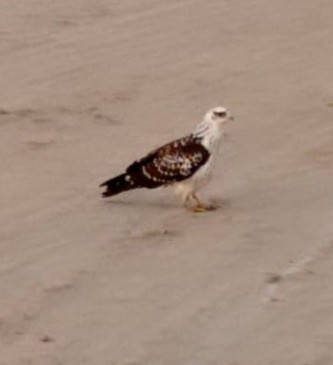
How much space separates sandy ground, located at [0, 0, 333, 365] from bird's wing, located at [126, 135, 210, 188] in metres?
0.20

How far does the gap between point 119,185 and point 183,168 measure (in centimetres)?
41

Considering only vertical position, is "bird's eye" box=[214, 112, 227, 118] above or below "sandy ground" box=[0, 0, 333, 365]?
above

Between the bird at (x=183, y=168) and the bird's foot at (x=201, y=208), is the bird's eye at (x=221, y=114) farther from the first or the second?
the bird's foot at (x=201, y=208)

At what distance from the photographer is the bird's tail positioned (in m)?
11.4

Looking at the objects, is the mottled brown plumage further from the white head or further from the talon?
the talon

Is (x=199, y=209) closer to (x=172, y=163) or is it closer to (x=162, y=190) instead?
(x=172, y=163)

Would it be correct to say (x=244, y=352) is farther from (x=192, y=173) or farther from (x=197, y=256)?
(x=192, y=173)

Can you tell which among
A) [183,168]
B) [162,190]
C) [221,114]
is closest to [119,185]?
[183,168]

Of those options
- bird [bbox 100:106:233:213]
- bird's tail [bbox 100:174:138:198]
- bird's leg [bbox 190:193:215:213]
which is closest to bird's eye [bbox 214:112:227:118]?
bird [bbox 100:106:233:213]

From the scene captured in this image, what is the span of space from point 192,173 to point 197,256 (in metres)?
0.89

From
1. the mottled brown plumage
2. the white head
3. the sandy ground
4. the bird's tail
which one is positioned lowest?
the sandy ground

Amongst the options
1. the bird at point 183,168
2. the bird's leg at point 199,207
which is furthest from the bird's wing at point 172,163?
the bird's leg at point 199,207

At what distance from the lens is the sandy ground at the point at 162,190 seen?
9438 millimetres

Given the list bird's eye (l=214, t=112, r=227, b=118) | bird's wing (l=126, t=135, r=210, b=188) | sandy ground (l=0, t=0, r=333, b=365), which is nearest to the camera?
sandy ground (l=0, t=0, r=333, b=365)
